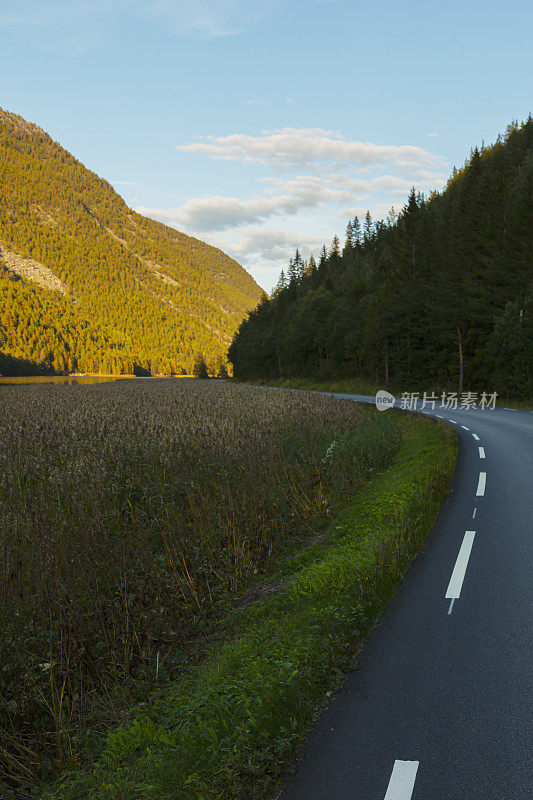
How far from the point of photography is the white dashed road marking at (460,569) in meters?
5.25

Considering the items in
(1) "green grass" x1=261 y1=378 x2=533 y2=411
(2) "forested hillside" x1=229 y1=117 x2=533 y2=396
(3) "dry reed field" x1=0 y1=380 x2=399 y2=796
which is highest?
(2) "forested hillside" x1=229 y1=117 x2=533 y2=396

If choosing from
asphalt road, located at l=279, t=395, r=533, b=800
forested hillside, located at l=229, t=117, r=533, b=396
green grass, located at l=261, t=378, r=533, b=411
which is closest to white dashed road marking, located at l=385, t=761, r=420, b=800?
asphalt road, located at l=279, t=395, r=533, b=800

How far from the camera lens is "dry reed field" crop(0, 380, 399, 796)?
4.29m

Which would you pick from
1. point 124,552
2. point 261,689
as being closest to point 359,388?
point 124,552

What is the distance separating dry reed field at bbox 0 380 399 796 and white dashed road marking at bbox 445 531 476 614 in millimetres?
2472

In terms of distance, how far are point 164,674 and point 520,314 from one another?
3393 cm

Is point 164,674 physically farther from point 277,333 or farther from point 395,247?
→ point 277,333

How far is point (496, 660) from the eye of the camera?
3.93 m

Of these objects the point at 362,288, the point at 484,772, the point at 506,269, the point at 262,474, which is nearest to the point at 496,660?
the point at 484,772

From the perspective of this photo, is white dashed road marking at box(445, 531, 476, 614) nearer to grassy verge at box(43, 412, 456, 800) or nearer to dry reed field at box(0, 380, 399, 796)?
grassy verge at box(43, 412, 456, 800)

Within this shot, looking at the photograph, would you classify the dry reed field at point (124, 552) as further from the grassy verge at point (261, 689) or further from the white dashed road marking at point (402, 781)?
the white dashed road marking at point (402, 781)

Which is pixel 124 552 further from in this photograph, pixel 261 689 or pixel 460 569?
pixel 460 569

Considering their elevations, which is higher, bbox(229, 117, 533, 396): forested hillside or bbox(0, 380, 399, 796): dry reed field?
Answer: bbox(229, 117, 533, 396): forested hillside

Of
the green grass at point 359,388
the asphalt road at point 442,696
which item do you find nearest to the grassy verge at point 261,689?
the asphalt road at point 442,696
